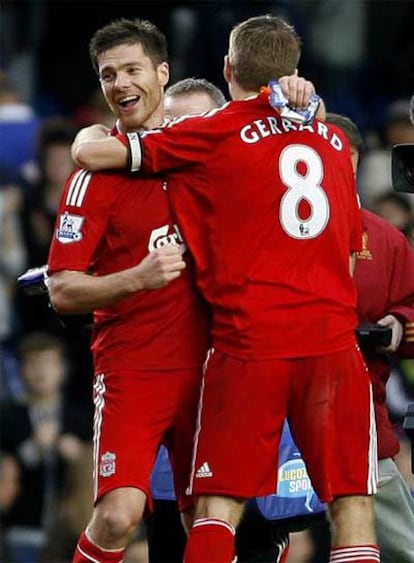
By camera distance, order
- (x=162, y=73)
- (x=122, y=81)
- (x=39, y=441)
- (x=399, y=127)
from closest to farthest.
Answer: (x=122, y=81), (x=162, y=73), (x=39, y=441), (x=399, y=127)

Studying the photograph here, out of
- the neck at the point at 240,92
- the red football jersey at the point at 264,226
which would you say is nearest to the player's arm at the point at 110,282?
the red football jersey at the point at 264,226

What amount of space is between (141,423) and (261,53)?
1.45 meters

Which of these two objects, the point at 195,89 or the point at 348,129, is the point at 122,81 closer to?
the point at 195,89

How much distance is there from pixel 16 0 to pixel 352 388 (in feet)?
30.6

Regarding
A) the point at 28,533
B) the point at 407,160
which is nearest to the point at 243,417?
the point at 407,160

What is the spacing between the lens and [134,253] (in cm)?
773

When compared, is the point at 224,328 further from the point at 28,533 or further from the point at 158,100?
the point at 28,533

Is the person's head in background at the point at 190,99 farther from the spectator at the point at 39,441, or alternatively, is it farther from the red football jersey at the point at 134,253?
the spectator at the point at 39,441

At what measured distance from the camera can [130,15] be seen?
663 inches

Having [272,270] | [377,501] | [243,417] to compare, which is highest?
[272,270]

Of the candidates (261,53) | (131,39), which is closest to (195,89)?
(131,39)

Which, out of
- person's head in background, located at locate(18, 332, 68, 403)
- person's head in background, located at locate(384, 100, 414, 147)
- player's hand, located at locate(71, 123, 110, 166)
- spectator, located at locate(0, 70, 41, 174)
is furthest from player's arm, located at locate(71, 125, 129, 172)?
person's head in background, located at locate(384, 100, 414, 147)

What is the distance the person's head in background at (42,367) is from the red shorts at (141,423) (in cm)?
426

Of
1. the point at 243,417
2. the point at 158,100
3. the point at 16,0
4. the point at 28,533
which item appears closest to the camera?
the point at 243,417
